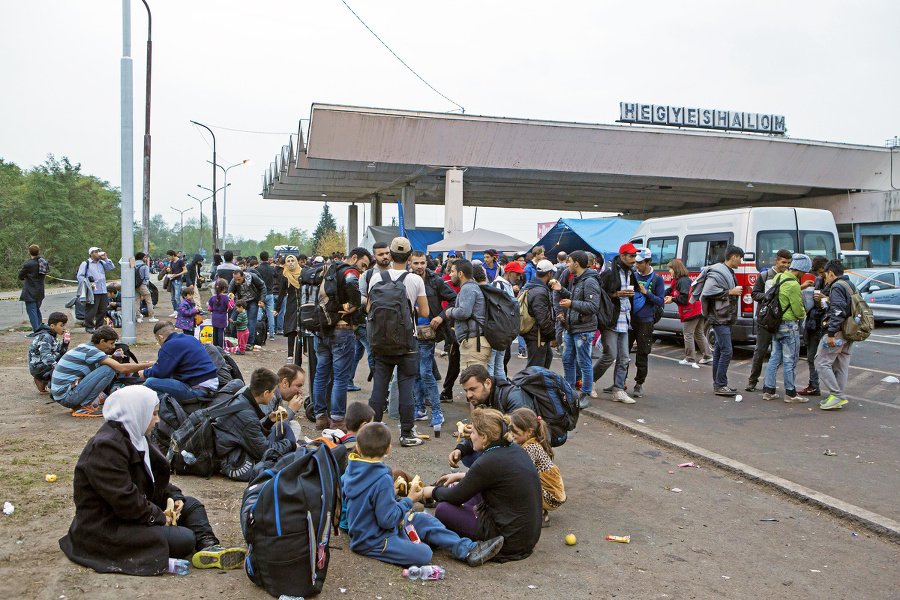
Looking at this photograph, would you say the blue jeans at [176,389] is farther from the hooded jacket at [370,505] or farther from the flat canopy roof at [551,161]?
the flat canopy roof at [551,161]

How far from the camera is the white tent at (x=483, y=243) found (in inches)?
762

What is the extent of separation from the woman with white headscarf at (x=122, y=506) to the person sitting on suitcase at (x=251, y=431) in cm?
154

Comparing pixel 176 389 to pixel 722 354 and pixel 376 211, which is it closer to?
pixel 722 354

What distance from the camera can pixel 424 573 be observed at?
3.88 metres

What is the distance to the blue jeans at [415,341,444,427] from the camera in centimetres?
708

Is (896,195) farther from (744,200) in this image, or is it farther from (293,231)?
(293,231)

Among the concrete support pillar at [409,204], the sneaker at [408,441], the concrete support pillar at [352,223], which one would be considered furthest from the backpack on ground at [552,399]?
the concrete support pillar at [352,223]

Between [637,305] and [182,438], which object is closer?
[182,438]

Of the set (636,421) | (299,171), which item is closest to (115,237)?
(299,171)

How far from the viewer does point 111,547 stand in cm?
355

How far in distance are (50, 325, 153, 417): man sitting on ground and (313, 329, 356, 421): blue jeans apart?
1.81m

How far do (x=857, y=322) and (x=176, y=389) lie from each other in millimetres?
7540

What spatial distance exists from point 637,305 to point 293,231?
120 meters

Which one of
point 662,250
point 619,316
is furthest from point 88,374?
point 662,250
